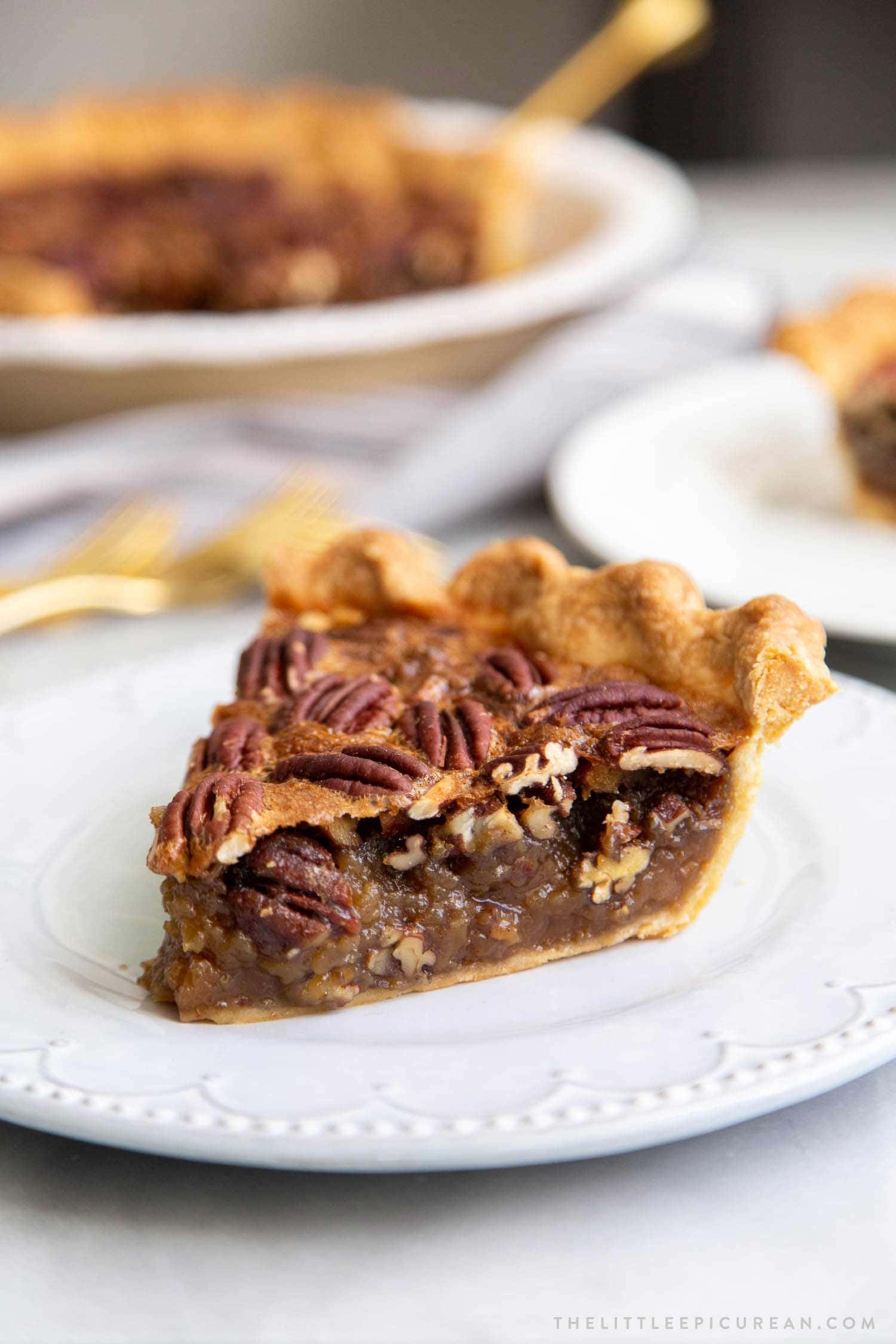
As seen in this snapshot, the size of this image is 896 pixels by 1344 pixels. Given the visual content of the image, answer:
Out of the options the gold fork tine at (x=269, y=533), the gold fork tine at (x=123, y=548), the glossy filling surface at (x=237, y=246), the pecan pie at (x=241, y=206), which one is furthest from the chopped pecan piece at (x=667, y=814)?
the glossy filling surface at (x=237, y=246)

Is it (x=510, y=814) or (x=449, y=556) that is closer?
(x=510, y=814)

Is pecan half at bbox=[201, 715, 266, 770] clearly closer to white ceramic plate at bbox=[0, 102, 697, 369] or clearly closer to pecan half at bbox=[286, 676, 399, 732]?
pecan half at bbox=[286, 676, 399, 732]

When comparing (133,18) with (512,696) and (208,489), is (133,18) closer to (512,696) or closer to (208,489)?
(208,489)

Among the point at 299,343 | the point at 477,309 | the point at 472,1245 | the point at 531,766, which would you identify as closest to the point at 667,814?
the point at 531,766

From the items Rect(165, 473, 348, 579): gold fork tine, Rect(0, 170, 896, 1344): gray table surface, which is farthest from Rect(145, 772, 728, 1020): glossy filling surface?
Rect(165, 473, 348, 579): gold fork tine

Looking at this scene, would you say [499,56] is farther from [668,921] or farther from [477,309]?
[668,921]

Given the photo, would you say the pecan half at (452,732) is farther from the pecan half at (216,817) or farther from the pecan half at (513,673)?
the pecan half at (216,817)

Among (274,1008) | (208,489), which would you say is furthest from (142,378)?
(274,1008)
